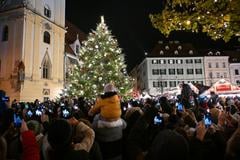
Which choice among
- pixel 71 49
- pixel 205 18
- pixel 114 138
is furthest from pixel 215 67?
pixel 114 138

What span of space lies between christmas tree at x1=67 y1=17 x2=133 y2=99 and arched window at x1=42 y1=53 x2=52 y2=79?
9.71 meters

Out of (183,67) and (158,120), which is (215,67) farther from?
(158,120)

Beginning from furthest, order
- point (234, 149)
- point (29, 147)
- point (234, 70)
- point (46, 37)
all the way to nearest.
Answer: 1. point (234, 70)
2. point (46, 37)
3. point (29, 147)
4. point (234, 149)

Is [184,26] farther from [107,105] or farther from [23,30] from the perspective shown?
[23,30]

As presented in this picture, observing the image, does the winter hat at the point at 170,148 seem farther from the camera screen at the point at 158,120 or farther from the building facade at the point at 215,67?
the building facade at the point at 215,67

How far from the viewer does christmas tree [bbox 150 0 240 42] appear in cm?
742

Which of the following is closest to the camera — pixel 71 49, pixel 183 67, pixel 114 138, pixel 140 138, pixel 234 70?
pixel 140 138

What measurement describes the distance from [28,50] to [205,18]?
28328mm

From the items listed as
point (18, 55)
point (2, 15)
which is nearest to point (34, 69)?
point (18, 55)

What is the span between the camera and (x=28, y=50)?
1292 inches

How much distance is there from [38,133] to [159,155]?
3.72 meters

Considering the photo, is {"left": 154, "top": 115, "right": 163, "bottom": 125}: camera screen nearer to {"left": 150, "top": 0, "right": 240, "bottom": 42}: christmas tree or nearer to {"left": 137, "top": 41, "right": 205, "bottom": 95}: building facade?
{"left": 150, "top": 0, "right": 240, "bottom": 42}: christmas tree

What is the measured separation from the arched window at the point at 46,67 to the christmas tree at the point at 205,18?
96.1ft

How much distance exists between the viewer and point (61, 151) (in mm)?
2953
